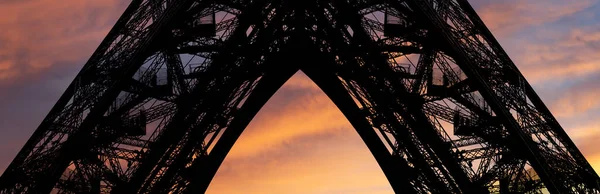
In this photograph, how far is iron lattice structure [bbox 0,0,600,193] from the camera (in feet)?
127

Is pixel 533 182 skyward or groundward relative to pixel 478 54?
groundward

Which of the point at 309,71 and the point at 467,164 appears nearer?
the point at 467,164

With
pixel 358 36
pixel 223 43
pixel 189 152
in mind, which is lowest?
pixel 189 152

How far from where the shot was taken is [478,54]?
4097 centimetres

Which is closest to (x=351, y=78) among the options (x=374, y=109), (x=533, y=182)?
(x=374, y=109)

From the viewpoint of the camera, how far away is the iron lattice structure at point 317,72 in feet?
127

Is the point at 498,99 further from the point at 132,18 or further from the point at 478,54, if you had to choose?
the point at 132,18

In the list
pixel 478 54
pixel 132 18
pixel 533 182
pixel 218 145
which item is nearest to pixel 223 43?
pixel 132 18

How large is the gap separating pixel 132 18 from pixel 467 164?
51.9ft

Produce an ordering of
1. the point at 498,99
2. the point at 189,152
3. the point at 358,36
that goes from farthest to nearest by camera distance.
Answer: the point at 189,152 → the point at 358,36 → the point at 498,99

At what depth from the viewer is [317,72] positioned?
4584cm

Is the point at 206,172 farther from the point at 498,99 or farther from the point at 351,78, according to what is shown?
the point at 498,99

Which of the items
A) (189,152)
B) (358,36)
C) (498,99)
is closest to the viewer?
(498,99)

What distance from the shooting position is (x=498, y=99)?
3900 centimetres
